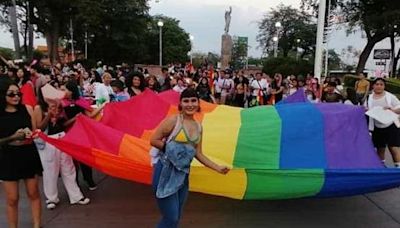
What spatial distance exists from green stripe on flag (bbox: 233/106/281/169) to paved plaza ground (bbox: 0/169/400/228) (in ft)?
2.42

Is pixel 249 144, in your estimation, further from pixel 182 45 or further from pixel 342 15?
pixel 182 45

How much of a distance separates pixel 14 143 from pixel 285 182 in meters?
2.67

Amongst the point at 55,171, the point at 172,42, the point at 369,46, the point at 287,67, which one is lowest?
the point at 55,171

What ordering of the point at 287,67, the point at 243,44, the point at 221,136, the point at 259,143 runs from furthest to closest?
1. the point at 243,44
2. the point at 287,67
3. the point at 221,136
4. the point at 259,143

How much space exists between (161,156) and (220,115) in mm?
3167

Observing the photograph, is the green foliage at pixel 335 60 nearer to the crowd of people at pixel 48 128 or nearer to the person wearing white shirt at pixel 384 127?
the crowd of people at pixel 48 128

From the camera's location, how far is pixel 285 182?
4.92 m

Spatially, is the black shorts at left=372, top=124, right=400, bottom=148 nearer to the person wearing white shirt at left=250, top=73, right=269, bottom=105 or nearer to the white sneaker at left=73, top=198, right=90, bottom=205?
the white sneaker at left=73, top=198, right=90, bottom=205

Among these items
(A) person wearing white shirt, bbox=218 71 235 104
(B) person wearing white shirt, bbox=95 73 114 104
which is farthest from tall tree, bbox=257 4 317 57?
(B) person wearing white shirt, bbox=95 73 114 104

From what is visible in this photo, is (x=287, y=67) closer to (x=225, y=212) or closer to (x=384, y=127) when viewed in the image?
(x=384, y=127)

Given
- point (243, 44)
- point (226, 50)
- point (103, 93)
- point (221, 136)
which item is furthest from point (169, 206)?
point (243, 44)

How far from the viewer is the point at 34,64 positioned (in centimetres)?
1076

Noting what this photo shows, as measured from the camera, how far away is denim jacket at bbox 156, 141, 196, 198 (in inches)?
151

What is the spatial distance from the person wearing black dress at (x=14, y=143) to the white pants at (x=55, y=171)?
44.8 inches
